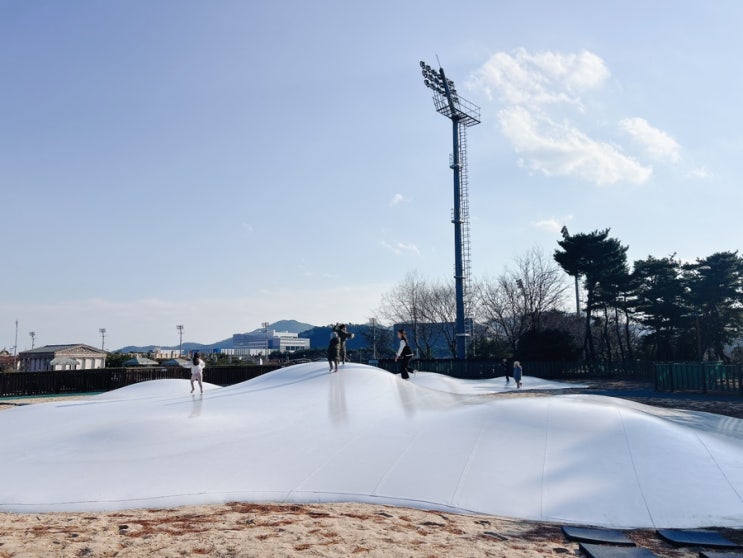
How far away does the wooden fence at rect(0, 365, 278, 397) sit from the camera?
2783 centimetres

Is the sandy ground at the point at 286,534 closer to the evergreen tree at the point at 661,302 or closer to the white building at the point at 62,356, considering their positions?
the evergreen tree at the point at 661,302

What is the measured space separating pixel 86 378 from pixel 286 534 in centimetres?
2944

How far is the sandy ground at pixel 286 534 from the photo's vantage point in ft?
16.1

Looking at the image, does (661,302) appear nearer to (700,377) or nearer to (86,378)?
(700,377)

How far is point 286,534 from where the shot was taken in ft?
17.7

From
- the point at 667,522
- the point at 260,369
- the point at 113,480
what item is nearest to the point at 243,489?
the point at 113,480

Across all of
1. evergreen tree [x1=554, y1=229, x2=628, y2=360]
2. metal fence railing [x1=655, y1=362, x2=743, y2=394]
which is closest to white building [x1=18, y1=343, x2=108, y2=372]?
evergreen tree [x1=554, y1=229, x2=628, y2=360]

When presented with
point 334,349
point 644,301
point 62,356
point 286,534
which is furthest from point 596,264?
point 62,356

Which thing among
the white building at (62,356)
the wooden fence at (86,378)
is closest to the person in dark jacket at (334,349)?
the wooden fence at (86,378)

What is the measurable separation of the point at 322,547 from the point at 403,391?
8130 mm

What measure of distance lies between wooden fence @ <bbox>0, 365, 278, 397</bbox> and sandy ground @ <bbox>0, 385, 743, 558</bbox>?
Result: 1021 inches

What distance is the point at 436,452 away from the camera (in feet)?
27.9

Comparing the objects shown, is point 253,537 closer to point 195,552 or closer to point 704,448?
point 195,552

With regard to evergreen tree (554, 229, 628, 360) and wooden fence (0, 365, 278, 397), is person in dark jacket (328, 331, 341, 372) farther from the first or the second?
evergreen tree (554, 229, 628, 360)
